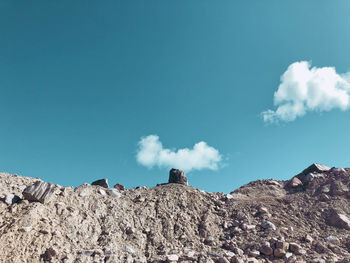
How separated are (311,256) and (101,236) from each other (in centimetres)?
965

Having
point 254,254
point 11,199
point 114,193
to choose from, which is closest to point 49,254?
point 11,199

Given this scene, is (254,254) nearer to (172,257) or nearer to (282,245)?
(282,245)

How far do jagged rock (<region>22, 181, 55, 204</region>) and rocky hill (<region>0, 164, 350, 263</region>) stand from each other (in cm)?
4

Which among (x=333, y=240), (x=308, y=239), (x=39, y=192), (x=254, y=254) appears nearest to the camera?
(x=254, y=254)

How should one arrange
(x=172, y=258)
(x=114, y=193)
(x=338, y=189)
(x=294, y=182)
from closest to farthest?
(x=172, y=258) < (x=114, y=193) < (x=338, y=189) < (x=294, y=182)

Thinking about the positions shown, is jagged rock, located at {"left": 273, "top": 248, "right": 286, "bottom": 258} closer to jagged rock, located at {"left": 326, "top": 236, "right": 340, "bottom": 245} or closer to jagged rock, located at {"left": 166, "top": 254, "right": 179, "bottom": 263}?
jagged rock, located at {"left": 326, "top": 236, "right": 340, "bottom": 245}

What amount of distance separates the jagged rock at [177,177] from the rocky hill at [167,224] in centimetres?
121

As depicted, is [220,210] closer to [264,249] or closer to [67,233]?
[264,249]

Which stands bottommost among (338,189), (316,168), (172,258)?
(172,258)

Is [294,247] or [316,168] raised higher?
[316,168]

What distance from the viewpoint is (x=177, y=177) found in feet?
69.7

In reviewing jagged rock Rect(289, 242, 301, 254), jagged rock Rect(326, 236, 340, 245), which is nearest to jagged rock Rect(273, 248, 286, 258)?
jagged rock Rect(289, 242, 301, 254)

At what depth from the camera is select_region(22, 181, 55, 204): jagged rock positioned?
1274cm

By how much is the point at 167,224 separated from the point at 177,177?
6.25 meters
